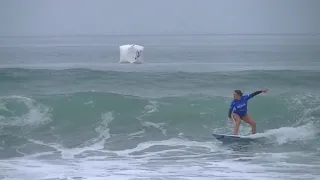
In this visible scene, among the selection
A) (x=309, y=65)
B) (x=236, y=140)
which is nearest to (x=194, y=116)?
(x=236, y=140)

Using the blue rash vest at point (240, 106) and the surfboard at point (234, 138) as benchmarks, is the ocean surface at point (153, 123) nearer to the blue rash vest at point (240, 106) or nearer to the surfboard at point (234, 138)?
the surfboard at point (234, 138)

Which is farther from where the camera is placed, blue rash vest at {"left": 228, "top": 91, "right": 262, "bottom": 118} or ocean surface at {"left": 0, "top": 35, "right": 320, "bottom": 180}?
blue rash vest at {"left": 228, "top": 91, "right": 262, "bottom": 118}

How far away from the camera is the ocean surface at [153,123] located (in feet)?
29.2

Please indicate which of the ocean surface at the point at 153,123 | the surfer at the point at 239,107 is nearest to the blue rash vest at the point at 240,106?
the surfer at the point at 239,107

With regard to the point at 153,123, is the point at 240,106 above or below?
below

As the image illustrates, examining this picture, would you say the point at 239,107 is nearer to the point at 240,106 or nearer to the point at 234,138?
the point at 240,106

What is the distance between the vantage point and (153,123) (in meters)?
13.1

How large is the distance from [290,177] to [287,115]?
606 centimetres

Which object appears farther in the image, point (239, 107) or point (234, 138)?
point (239, 107)

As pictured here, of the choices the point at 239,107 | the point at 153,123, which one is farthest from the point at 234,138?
the point at 153,123

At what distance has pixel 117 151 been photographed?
10703 mm

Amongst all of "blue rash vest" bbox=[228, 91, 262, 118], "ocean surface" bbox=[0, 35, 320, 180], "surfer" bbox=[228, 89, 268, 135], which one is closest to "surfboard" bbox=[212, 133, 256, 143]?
"ocean surface" bbox=[0, 35, 320, 180]

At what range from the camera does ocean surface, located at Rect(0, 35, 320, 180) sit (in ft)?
29.2

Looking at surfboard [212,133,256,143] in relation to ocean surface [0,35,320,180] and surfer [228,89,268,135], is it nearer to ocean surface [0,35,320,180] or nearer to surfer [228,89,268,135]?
ocean surface [0,35,320,180]
